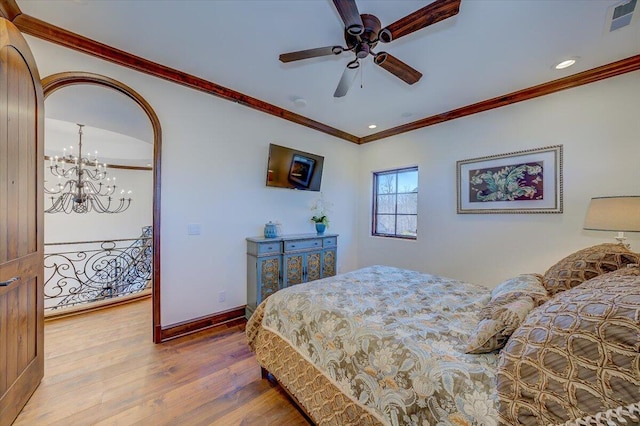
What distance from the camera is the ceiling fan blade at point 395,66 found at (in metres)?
1.85

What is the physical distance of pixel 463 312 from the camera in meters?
1.59

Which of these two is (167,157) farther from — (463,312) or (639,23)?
(639,23)

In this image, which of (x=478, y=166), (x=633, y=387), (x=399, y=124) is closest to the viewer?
(x=633, y=387)

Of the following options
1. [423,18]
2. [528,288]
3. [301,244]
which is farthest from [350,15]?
[301,244]

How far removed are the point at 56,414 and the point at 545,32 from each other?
4.46 metres

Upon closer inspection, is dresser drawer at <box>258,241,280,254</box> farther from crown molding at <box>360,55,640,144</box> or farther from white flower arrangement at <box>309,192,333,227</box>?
crown molding at <box>360,55,640,144</box>

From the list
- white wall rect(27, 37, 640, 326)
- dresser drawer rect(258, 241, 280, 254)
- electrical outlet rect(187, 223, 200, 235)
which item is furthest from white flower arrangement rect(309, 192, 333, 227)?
electrical outlet rect(187, 223, 200, 235)

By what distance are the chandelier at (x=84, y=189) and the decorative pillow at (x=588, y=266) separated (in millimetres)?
7112

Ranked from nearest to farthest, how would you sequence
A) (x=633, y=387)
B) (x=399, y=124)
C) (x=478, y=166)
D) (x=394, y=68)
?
1. (x=633, y=387)
2. (x=394, y=68)
3. (x=478, y=166)
4. (x=399, y=124)

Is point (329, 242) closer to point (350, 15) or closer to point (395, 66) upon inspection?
point (395, 66)

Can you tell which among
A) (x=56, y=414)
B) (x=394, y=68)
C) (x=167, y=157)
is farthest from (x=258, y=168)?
(x=56, y=414)

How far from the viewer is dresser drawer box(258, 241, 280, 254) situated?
3.04m

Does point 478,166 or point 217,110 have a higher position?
point 217,110

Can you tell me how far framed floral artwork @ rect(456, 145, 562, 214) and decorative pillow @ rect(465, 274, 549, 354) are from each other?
1749 millimetres
